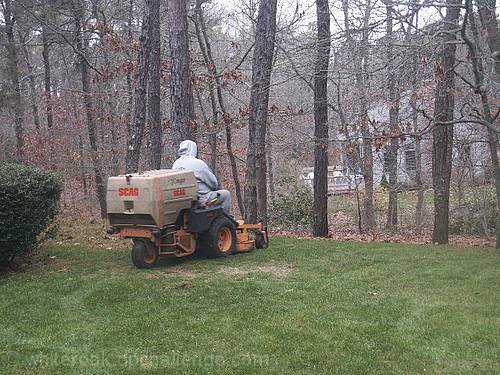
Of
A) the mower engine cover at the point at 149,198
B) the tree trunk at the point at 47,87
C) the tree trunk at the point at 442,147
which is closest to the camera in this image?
the mower engine cover at the point at 149,198

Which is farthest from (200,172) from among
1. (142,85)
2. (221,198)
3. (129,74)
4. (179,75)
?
(129,74)

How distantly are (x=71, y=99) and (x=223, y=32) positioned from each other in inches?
239

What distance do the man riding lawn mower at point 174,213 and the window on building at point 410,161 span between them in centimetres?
978

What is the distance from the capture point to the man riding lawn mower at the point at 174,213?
729 cm

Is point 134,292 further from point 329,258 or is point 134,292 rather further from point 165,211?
point 329,258

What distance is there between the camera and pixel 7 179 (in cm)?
733

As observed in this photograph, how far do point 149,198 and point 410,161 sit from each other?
12792 millimetres

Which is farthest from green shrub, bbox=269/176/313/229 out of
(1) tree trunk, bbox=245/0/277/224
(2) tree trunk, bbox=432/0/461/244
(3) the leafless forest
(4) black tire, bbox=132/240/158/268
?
(4) black tire, bbox=132/240/158/268

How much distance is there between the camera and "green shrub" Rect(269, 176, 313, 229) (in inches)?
650

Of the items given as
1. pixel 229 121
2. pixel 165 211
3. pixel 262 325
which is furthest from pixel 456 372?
pixel 229 121

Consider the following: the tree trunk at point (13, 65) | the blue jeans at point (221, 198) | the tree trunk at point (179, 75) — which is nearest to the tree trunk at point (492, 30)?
the blue jeans at point (221, 198)

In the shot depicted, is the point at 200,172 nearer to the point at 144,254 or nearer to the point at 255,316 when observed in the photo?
the point at 144,254

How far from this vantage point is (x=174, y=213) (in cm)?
760

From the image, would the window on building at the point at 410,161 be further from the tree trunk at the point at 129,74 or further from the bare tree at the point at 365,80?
the tree trunk at the point at 129,74
